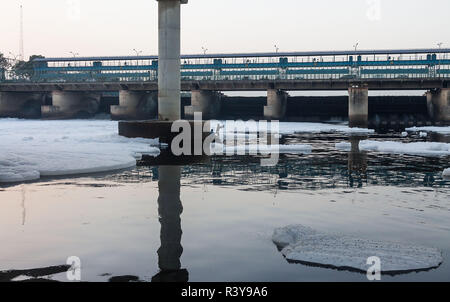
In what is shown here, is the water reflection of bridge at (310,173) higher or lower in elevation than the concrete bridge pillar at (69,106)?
lower

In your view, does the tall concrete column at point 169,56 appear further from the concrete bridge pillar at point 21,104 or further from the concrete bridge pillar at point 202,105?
the concrete bridge pillar at point 21,104

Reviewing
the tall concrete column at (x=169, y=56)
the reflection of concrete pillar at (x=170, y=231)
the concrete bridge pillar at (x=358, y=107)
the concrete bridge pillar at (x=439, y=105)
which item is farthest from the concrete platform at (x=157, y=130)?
the concrete bridge pillar at (x=439, y=105)

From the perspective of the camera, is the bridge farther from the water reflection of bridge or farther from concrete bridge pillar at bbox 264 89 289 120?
the water reflection of bridge

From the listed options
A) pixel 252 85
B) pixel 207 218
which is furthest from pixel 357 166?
pixel 252 85

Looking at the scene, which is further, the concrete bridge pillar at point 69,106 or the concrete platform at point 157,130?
the concrete bridge pillar at point 69,106

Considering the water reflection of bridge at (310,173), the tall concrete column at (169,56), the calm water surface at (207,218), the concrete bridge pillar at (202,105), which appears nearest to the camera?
the calm water surface at (207,218)

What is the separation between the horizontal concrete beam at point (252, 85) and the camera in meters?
59.2

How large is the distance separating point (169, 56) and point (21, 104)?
56660 mm

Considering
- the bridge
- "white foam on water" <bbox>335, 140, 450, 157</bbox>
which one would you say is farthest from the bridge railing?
"white foam on water" <bbox>335, 140, 450, 157</bbox>

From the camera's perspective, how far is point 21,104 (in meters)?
76.8

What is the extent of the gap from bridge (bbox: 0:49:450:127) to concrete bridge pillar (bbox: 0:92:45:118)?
5.9 inches

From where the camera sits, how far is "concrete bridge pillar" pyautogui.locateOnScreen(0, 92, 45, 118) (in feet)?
243

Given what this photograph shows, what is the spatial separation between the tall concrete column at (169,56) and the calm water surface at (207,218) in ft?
40.3

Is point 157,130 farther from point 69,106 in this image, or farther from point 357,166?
point 69,106
